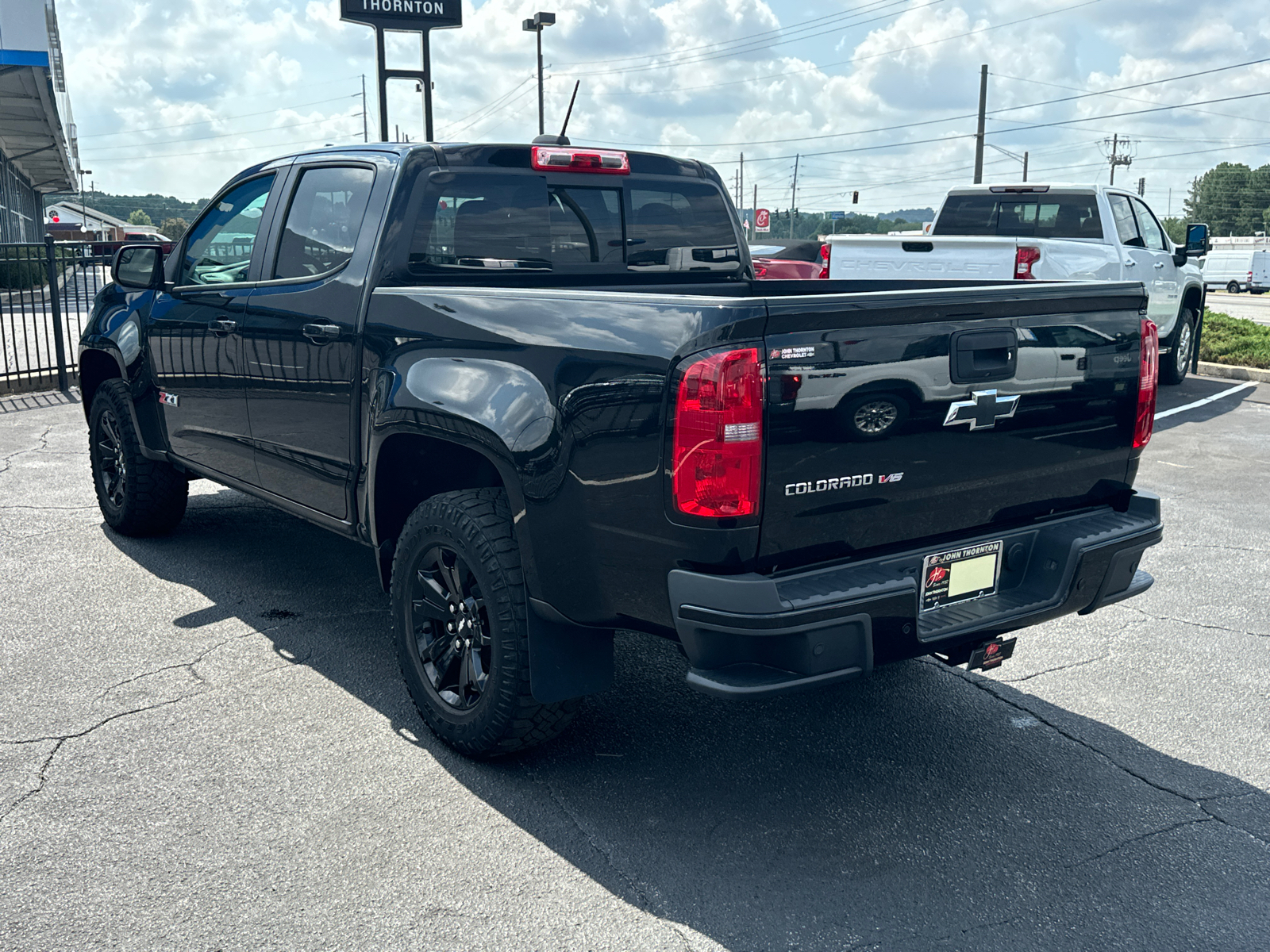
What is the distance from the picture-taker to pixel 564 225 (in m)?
4.48

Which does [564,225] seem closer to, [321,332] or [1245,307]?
[321,332]

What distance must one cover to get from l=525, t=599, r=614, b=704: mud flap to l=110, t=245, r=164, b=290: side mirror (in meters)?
3.19

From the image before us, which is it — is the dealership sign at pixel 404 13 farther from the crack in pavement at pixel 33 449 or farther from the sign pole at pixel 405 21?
the crack in pavement at pixel 33 449

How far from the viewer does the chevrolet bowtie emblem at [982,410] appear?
3137mm

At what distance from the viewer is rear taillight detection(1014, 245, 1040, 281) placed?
32.2ft

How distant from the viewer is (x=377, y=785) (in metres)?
3.54

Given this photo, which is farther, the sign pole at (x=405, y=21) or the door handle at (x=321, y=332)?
the sign pole at (x=405, y=21)

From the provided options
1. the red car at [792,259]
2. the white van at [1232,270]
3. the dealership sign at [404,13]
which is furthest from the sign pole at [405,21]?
the white van at [1232,270]

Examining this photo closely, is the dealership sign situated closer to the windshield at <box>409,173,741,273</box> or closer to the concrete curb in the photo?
the concrete curb

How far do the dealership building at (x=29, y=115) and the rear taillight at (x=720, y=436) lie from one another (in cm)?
2367

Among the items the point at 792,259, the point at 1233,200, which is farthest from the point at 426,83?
the point at 1233,200

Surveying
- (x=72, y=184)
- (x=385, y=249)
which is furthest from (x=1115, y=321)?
(x=72, y=184)

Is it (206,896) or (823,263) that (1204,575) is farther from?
(823,263)

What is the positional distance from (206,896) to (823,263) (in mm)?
9664
